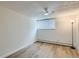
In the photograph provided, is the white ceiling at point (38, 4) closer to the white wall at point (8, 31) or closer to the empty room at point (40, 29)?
the empty room at point (40, 29)

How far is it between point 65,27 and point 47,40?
182 cm

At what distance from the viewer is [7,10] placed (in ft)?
12.4

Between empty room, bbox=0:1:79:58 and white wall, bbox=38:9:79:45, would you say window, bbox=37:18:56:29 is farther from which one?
white wall, bbox=38:9:79:45

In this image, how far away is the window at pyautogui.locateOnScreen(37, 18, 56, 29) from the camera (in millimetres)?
6598

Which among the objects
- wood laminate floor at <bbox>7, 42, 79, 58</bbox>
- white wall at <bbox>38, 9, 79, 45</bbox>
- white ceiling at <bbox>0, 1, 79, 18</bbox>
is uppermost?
white ceiling at <bbox>0, 1, 79, 18</bbox>

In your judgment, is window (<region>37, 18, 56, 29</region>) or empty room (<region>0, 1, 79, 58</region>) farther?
window (<region>37, 18, 56, 29</region>)

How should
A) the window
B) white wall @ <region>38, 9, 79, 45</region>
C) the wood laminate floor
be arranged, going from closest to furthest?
the wood laminate floor, white wall @ <region>38, 9, 79, 45</region>, the window

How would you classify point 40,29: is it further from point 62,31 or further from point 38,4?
point 38,4

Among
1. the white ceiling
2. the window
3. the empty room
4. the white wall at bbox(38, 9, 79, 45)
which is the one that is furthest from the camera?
the window

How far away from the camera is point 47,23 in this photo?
23.1 feet

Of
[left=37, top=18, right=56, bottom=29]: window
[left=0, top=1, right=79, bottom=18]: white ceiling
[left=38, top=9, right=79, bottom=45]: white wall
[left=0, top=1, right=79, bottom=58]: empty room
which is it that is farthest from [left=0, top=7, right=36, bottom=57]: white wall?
[left=37, top=18, right=56, bottom=29]: window

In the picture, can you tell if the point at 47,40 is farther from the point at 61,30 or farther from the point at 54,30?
the point at 61,30

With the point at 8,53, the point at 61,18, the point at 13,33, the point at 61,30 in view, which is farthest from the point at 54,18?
the point at 8,53

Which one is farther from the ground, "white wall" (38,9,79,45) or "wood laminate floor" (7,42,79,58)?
"white wall" (38,9,79,45)
